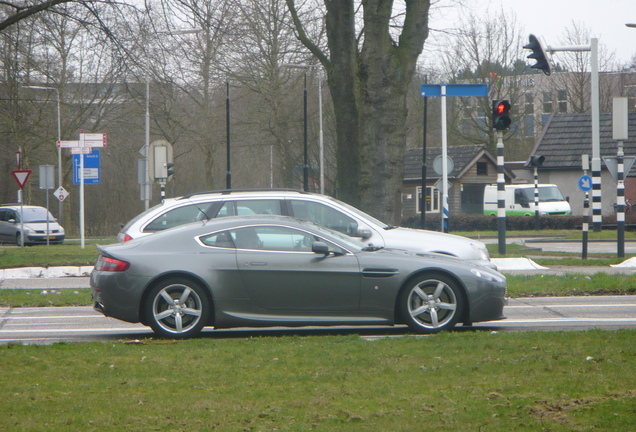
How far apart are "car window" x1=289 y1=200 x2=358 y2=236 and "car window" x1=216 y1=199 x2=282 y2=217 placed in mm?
275

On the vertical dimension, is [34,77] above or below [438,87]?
above

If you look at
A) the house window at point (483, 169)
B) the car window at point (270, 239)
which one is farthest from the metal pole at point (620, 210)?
the house window at point (483, 169)

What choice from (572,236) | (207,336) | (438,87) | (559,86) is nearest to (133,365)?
(207,336)

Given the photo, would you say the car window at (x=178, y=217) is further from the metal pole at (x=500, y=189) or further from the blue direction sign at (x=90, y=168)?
the blue direction sign at (x=90, y=168)

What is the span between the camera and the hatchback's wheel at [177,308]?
882cm

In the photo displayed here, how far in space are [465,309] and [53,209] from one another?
174 ft

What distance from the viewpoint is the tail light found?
8.95m

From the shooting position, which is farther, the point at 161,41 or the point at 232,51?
the point at 232,51

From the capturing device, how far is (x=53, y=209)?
58406 mm

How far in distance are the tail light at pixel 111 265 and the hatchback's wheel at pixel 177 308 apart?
405mm

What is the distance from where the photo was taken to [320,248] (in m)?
8.96

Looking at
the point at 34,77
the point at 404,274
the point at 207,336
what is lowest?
the point at 207,336

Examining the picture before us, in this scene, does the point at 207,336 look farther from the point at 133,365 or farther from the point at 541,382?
the point at 541,382

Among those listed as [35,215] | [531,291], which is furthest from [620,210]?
[35,215]
